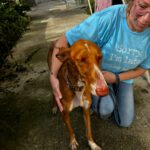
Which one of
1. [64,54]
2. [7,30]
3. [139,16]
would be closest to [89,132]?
[64,54]

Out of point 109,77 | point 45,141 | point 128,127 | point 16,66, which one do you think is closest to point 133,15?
point 109,77

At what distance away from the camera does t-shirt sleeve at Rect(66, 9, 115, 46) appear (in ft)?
9.43

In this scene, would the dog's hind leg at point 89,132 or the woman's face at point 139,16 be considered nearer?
the woman's face at point 139,16

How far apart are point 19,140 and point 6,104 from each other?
104 cm

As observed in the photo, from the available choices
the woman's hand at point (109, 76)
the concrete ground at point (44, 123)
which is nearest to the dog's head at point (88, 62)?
the woman's hand at point (109, 76)

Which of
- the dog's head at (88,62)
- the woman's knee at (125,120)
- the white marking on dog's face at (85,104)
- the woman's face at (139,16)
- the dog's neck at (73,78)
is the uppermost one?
the woman's face at (139,16)

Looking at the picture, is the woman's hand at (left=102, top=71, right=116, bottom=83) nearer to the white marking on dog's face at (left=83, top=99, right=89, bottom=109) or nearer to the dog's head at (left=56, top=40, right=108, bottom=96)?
the white marking on dog's face at (left=83, top=99, right=89, bottom=109)

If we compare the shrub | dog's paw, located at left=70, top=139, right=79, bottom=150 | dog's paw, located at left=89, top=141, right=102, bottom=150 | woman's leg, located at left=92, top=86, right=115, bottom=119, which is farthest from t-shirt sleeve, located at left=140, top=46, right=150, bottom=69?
the shrub

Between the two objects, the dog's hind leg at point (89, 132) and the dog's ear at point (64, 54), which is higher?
the dog's ear at point (64, 54)

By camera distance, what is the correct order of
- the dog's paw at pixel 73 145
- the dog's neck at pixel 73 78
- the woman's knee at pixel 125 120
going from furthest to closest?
the woman's knee at pixel 125 120 → the dog's paw at pixel 73 145 → the dog's neck at pixel 73 78

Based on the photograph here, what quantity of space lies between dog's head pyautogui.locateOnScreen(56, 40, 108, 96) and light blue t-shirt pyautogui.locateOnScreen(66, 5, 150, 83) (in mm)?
494

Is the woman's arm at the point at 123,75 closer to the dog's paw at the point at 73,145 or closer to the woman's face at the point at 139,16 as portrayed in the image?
the woman's face at the point at 139,16

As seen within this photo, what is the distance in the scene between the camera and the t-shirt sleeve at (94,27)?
2875 mm

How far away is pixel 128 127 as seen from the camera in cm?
365
